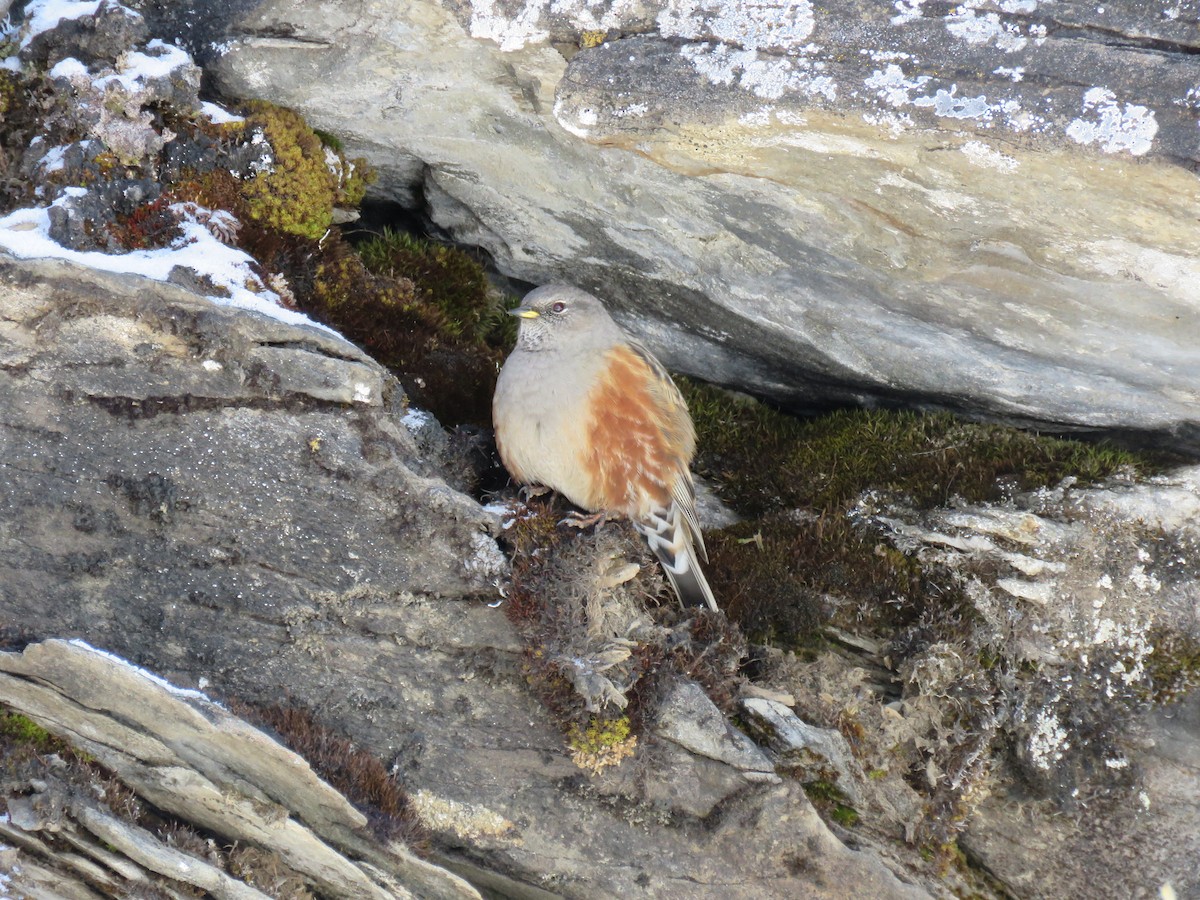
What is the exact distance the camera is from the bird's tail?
7254 millimetres

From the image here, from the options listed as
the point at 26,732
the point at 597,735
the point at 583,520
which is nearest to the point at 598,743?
the point at 597,735

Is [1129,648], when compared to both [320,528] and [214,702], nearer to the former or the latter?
[320,528]

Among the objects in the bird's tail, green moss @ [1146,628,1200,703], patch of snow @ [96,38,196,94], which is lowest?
green moss @ [1146,628,1200,703]

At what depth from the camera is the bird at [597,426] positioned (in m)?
7.03

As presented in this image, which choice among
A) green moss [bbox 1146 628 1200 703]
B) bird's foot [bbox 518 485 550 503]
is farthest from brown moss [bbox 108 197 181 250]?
green moss [bbox 1146 628 1200 703]

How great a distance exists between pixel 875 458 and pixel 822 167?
2.53 meters

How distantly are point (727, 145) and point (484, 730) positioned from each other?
3920 mm

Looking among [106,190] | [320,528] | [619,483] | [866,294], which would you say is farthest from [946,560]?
[106,190]

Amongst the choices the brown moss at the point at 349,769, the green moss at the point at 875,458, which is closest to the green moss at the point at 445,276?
the green moss at the point at 875,458

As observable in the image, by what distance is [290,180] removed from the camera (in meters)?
7.41

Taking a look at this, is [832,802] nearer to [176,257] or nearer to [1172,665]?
[1172,665]

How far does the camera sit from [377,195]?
338 inches

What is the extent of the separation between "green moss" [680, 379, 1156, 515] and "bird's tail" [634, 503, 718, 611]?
1224 mm

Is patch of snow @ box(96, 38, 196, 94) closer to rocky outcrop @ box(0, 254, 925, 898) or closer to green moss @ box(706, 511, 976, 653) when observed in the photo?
Answer: rocky outcrop @ box(0, 254, 925, 898)
